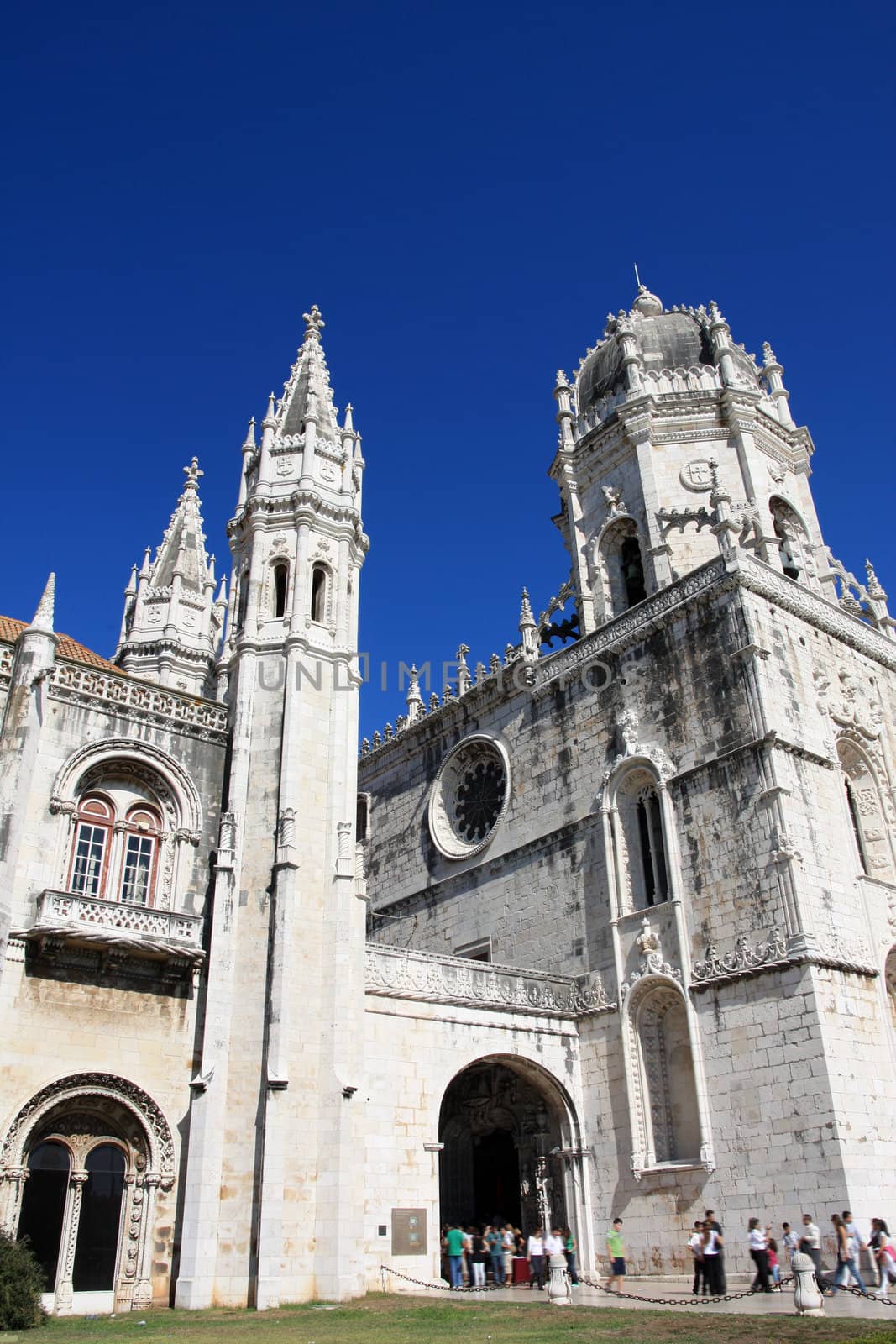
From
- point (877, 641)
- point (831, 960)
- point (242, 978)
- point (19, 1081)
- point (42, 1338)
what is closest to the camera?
point (42, 1338)

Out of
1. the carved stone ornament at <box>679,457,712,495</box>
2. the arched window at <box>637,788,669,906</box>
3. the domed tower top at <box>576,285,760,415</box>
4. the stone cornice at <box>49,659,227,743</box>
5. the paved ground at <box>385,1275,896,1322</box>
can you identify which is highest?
the domed tower top at <box>576,285,760,415</box>

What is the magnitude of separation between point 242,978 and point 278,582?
29.0 ft

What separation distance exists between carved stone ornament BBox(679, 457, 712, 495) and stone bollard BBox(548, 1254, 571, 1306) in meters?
19.5

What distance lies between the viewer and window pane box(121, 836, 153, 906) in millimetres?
19438

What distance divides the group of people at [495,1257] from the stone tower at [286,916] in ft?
12.4

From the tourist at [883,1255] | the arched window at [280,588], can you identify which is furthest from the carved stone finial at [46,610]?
the tourist at [883,1255]

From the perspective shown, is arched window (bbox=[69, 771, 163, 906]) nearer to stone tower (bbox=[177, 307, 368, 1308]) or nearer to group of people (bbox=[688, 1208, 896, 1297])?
stone tower (bbox=[177, 307, 368, 1308])

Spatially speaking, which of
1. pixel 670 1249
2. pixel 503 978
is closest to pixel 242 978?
→ pixel 503 978

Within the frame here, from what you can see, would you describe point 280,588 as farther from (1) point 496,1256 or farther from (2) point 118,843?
(1) point 496,1256

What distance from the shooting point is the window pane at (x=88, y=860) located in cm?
1884

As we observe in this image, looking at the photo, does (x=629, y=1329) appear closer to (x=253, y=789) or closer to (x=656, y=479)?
(x=253, y=789)

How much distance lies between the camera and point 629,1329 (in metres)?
12.5

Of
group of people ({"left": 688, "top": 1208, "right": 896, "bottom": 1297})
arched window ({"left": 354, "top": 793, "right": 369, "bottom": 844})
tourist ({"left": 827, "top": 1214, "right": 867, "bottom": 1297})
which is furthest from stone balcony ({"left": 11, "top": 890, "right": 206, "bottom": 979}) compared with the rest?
arched window ({"left": 354, "top": 793, "right": 369, "bottom": 844})

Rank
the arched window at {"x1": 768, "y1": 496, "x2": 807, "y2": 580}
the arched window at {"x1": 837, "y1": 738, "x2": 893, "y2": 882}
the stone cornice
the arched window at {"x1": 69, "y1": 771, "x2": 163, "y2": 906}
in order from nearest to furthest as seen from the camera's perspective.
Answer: the arched window at {"x1": 69, "y1": 771, "x2": 163, "y2": 906} < the stone cornice < the arched window at {"x1": 837, "y1": 738, "x2": 893, "y2": 882} < the arched window at {"x1": 768, "y1": 496, "x2": 807, "y2": 580}
